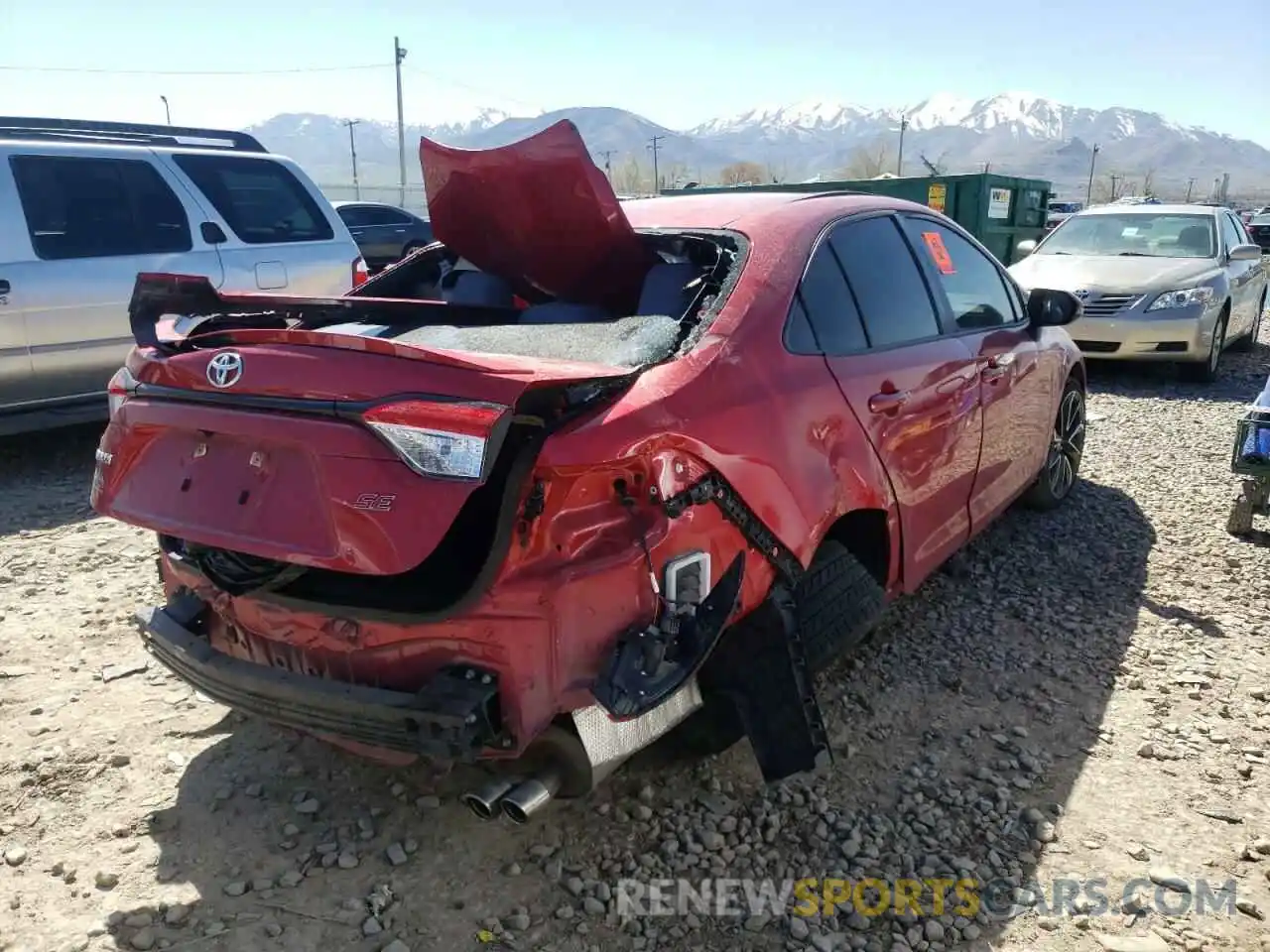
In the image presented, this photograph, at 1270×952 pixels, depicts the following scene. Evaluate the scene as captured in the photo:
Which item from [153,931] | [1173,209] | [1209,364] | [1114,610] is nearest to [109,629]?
[153,931]

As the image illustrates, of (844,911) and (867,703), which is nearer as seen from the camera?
(844,911)

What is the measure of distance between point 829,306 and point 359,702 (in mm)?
1753

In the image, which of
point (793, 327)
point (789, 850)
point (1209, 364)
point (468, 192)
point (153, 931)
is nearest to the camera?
point (153, 931)

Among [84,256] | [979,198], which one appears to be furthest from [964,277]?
[979,198]

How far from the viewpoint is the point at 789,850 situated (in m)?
2.54

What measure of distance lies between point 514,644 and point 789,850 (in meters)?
1.02

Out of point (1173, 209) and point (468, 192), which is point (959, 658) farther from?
point (1173, 209)

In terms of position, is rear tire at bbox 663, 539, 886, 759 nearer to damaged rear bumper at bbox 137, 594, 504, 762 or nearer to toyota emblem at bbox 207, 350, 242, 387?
damaged rear bumper at bbox 137, 594, 504, 762

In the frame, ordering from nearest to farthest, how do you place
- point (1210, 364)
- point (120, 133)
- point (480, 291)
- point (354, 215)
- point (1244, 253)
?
point (480, 291)
point (120, 133)
point (1210, 364)
point (1244, 253)
point (354, 215)

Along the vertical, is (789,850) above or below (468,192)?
below

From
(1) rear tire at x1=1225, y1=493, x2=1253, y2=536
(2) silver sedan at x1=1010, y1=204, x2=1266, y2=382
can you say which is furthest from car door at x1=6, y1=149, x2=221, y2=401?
(2) silver sedan at x1=1010, y1=204, x2=1266, y2=382

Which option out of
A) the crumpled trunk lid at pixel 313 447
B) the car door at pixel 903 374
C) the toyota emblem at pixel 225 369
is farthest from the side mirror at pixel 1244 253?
the toyota emblem at pixel 225 369

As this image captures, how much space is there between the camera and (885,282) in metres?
3.27

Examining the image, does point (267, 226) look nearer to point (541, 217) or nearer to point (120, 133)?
point (120, 133)
